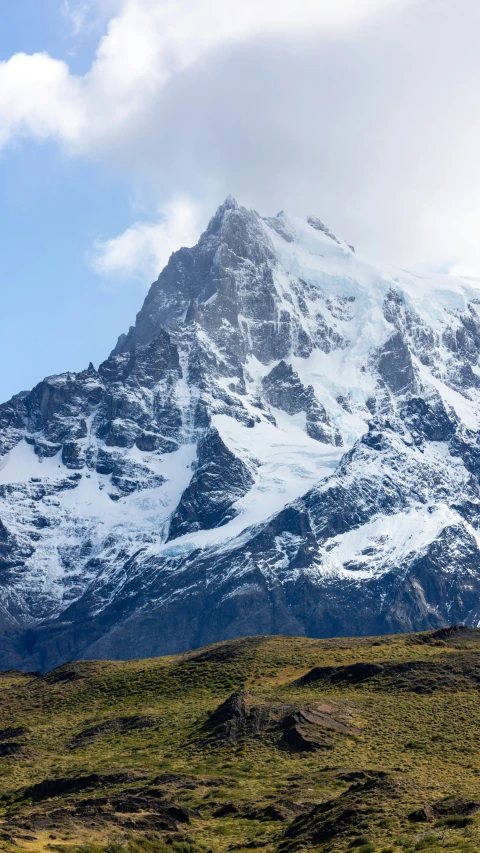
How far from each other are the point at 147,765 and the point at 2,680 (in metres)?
66.5

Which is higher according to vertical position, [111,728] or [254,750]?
[111,728]

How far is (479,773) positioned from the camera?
78.9 meters

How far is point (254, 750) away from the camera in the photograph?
91.9m

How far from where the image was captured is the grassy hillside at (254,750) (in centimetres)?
6638

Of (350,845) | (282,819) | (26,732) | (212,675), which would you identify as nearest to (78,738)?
(26,732)

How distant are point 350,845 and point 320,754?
27.4 metres

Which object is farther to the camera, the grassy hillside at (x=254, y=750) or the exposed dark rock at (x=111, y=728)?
the exposed dark rock at (x=111, y=728)

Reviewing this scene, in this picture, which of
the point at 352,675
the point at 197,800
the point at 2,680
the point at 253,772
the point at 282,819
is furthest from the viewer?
the point at 2,680

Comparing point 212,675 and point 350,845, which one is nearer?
point 350,845

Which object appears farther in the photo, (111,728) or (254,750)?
(111,728)

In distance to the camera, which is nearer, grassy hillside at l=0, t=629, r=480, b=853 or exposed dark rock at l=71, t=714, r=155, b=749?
grassy hillside at l=0, t=629, r=480, b=853

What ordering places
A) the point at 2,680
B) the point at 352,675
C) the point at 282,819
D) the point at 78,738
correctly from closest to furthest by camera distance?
the point at 282,819 → the point at 78,738 → the point at 352,675 → the point at 2,680

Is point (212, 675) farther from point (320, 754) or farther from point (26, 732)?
point (320, 754)

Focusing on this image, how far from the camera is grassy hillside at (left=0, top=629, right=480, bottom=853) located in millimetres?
66375
